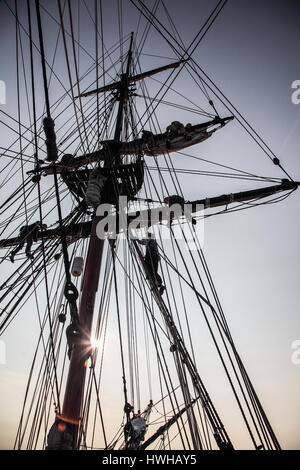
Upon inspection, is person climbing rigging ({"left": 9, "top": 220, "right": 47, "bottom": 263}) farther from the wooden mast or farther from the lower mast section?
the lower mast section

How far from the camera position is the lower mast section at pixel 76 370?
2.29 meters

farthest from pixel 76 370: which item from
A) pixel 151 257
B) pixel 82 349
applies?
pixel 151 257

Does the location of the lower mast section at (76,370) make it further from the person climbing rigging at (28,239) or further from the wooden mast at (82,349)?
the person climbing rigging at (28,239)

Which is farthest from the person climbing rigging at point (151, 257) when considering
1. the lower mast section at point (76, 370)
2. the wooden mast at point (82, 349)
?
the lower mast section at point (76, 370)

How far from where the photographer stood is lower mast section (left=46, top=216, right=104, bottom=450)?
90.0 inches

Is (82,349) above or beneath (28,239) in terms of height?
beneath

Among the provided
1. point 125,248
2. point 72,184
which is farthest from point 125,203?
point 72,184

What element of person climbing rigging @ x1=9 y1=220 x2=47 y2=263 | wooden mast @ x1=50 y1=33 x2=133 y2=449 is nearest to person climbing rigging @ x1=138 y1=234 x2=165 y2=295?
wooden mast @ x1=50 y1=33 x2=133 y2=449

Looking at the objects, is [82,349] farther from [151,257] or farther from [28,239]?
[28,239]

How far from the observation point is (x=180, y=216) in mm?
5281

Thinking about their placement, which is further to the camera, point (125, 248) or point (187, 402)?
point (125, 248)

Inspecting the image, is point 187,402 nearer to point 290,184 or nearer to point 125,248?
point 125,248

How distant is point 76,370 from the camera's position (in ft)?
9.48
